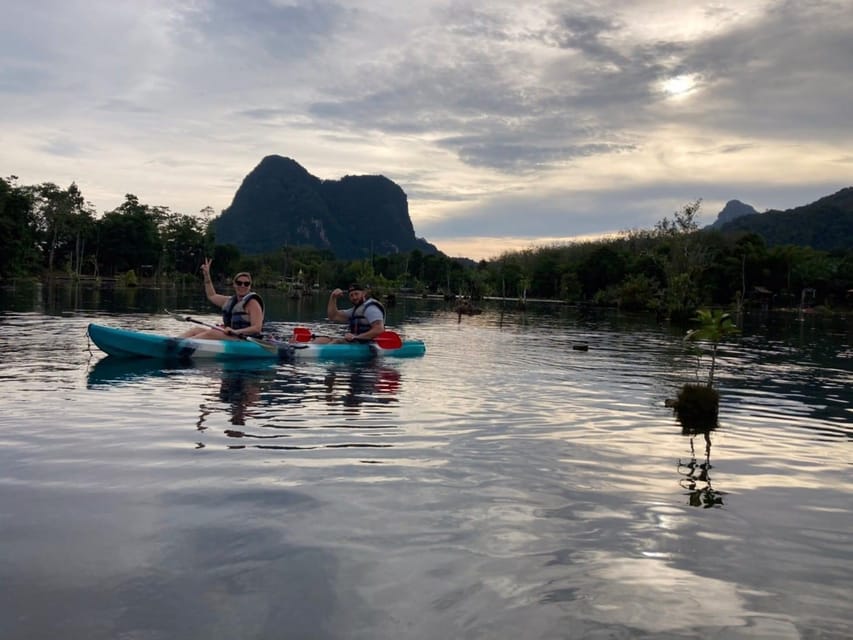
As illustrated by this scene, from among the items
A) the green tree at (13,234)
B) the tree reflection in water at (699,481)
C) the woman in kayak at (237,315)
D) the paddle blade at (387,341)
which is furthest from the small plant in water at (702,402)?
the green tree at (13,234)

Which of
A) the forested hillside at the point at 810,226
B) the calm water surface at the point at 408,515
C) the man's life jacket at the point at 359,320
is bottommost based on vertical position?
the calm water surface at the point at 408,515

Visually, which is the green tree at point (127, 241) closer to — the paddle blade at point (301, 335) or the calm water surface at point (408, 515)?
the paddle blade at point (301, 335)

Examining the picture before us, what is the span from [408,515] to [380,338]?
11.3 m

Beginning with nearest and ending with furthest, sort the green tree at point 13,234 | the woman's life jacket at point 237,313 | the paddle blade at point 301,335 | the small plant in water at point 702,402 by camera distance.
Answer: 1. the small plant in water at point 702,402
2. the woman's life jacket at point 237,313
3. the paddle blade at point 301,335
4. the green tree at point 13,234

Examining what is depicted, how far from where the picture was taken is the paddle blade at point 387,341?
652 inches

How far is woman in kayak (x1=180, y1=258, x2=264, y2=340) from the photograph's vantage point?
14.5 metres

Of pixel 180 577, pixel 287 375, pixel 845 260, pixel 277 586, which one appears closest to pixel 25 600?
pixel 180 577

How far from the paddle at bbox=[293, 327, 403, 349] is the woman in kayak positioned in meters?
1.57

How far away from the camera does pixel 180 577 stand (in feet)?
13.4

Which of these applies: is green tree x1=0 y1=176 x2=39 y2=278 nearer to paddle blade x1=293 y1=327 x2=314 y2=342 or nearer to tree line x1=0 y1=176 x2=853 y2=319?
tree line x1=0 y1=176 x2=853 y2=319

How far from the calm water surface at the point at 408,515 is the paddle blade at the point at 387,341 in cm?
506

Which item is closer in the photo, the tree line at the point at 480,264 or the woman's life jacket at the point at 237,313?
the woman's life jacket at the point at 237,313

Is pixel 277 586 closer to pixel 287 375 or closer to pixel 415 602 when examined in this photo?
pixel 415 602

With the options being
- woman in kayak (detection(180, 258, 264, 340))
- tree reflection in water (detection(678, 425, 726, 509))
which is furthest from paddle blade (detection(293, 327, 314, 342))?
tree reflection in water (detection(678, 425, 726, 509))
